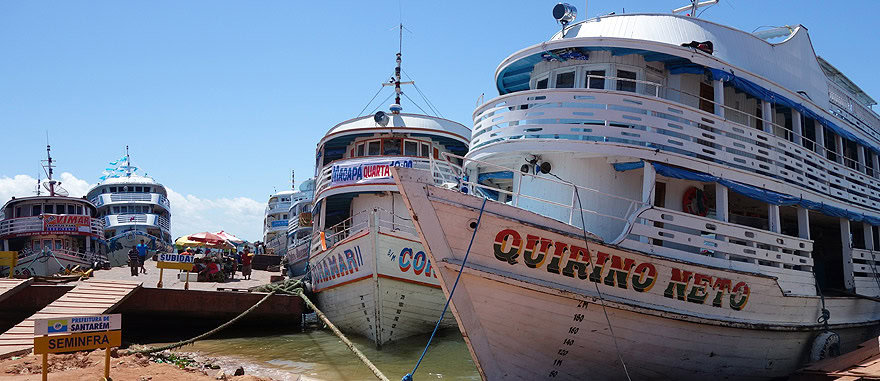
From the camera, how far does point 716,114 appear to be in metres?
10.5

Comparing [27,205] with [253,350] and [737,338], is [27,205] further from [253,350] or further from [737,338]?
[737,338]

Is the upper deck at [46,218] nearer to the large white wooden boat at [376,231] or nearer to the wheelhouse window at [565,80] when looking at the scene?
the large white wooden boat at [376,231]

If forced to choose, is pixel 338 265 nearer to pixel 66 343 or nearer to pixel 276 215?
pixel 66 343

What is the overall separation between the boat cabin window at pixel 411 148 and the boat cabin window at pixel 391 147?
0.19 m

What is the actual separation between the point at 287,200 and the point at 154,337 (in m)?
39.5

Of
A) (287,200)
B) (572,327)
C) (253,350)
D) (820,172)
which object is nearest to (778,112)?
(820,172)

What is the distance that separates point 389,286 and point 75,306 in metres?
5.84

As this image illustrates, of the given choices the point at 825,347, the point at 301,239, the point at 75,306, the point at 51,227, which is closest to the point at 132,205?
the point at 51,227

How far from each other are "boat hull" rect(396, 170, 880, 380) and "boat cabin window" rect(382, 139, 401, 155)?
31.7ft

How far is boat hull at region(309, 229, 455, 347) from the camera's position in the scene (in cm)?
1313

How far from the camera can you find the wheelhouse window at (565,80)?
11.2m

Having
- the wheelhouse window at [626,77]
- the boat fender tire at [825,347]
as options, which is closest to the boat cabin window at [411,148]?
the wheelhouse window at [626,77]

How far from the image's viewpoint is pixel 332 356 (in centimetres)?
1267

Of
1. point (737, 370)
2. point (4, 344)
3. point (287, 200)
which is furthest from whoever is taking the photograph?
point (287, 200)
